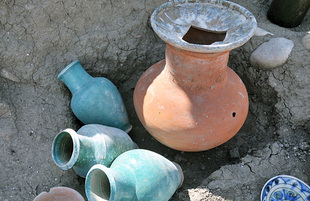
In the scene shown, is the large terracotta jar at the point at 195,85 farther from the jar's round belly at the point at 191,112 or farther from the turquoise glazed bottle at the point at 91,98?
the turquoise glazed bottle at the point at 91,98

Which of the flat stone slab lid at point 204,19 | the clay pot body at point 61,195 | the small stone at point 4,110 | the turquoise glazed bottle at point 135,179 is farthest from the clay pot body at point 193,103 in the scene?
the small stone at point 4,110

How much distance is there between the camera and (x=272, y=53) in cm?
Result: 296

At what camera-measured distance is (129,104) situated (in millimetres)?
3312

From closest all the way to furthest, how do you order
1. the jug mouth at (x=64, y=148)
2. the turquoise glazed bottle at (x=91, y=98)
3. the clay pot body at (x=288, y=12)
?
the jug mouth at (x=64, y=148) → the turquoise glazed bottle at (x=91, y=98) → the clay pot body at (x=288, y=12)

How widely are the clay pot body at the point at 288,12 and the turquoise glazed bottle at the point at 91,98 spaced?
2.06m

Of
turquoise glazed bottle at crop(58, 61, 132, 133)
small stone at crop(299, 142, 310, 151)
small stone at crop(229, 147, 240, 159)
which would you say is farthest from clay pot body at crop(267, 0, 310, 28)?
turquoise glazed bottle at crop(58, 61, 132, 133)

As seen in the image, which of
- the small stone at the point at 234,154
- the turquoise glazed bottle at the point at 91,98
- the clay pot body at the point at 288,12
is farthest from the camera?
the clay pot body at the point at 288,12

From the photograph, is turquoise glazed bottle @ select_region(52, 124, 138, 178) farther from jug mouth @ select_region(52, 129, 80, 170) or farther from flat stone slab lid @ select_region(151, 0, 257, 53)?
flat stone slab lid @ select_region(151, 0, 257, 53)

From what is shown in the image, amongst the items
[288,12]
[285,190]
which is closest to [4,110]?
[285,190]

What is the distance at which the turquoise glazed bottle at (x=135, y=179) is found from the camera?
2.00 meters

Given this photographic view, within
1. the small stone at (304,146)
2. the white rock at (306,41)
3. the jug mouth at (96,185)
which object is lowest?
the small stone at (304,146)

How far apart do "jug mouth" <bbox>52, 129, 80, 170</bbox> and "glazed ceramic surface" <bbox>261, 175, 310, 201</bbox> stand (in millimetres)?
1487

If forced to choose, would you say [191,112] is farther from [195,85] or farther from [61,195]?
[61,195]

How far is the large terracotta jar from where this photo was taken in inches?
90.8
